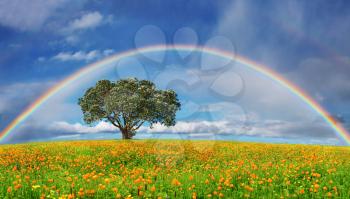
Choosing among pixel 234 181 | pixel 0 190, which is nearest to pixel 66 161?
pixel 0 190

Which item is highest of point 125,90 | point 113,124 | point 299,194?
point 125,90

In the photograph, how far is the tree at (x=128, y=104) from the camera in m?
50.4

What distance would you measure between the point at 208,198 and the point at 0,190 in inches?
240

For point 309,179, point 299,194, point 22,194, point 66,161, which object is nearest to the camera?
point 22,194

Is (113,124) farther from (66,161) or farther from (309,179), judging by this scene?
(309,179)

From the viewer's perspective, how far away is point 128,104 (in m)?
49.6

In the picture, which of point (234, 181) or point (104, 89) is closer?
point (234, 181)

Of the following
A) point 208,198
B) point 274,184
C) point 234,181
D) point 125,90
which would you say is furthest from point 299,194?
point 125,90

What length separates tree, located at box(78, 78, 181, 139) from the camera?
5041 cm

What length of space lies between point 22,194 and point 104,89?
42982mm

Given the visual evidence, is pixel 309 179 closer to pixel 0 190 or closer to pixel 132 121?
pixel 0 190

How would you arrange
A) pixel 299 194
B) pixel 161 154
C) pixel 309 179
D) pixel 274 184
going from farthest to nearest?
1. pixel 161 154
2. pixel 309 179
3. pixel 274 184
4. pixel 299 194

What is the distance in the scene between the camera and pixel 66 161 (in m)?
18.3

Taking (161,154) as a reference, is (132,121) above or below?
above
